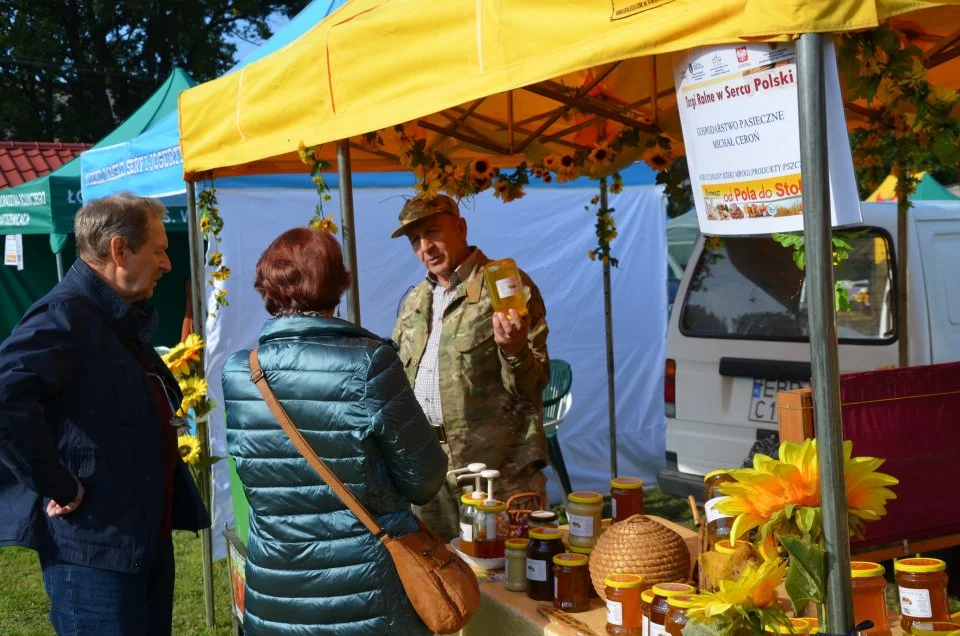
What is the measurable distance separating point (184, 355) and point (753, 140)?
9.58 feet

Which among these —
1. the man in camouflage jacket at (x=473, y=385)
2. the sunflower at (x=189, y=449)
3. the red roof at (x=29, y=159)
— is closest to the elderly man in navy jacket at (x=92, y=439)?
the man in camouflage jacket at (x=473, y=385)

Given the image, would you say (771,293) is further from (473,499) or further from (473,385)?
(473,499)

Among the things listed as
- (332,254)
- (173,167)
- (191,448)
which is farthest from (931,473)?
(173,167)

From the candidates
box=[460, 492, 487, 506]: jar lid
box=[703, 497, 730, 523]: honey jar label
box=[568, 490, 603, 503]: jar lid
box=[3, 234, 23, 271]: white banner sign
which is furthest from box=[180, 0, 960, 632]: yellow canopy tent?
box=[3, 234, 23, 271]: white banner sign

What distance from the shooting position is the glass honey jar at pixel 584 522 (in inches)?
95.6

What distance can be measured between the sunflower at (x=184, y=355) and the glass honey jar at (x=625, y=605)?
2.48 meters

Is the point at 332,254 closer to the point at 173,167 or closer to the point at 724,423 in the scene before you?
the point at 724,423

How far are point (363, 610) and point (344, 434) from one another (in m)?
0.40

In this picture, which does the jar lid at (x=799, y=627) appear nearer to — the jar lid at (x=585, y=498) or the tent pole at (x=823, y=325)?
the tent pole at (x=823, y=325)

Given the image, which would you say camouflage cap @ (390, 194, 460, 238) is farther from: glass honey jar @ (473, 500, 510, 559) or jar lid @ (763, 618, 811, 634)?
jar lid @ (763, 618, 811, 634)

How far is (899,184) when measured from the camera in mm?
4035

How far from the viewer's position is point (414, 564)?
206 centimetres

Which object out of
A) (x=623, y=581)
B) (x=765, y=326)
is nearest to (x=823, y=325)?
(x=623, y=581)

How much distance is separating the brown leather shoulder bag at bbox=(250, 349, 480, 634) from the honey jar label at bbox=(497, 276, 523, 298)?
812 millimetres
